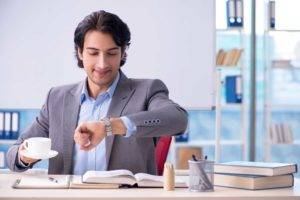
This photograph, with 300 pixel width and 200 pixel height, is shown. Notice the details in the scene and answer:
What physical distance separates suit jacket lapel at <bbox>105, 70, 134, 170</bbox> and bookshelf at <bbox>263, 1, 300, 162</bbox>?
9.81ft

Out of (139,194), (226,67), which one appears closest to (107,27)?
(139,194)

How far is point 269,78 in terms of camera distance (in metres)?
5.26

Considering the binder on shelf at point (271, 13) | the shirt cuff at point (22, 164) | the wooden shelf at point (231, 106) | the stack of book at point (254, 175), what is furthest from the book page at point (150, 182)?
the binder on shelf at point (271, 13)

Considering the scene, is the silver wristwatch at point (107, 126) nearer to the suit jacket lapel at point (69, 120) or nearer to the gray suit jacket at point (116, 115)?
the gray suit jacket at point (116, 115)

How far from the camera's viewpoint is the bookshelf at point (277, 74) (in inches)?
207

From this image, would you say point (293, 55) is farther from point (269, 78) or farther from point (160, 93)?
point (160, 93)

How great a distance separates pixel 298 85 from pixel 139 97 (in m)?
3.64

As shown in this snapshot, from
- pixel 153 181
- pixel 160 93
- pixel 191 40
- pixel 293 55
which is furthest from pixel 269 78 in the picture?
pixel 153 181

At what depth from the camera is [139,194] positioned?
5.67 ft

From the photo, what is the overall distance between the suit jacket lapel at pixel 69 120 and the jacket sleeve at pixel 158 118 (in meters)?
0.32

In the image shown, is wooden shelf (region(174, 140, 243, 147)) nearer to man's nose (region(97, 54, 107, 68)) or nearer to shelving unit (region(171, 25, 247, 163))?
shelving unit (region(171, 25, 247, 163))

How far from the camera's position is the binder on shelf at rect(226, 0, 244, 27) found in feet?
17.0

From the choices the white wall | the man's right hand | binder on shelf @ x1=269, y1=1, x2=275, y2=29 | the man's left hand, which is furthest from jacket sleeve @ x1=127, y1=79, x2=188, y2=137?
binder on shelf @ x1=269, y1=1, x2=275, y2=29

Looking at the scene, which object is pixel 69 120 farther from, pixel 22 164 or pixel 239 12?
pixel 239 12
